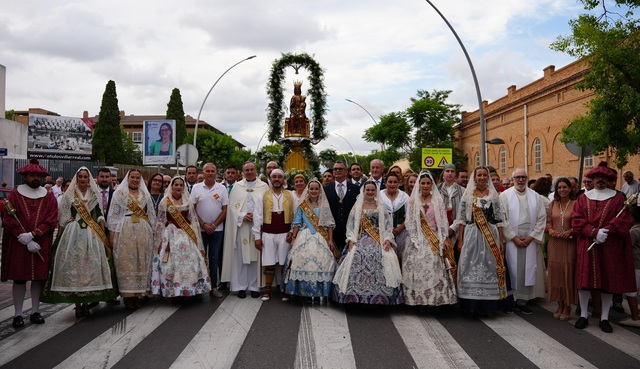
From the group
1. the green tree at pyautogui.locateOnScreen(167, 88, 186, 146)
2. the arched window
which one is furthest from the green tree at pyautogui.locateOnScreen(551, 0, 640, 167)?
the green tree at pyautogui.locateOnScreen(167, 88, 186, 146)

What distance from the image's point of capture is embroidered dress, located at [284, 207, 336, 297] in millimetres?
7379

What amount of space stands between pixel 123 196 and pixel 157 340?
2395mm

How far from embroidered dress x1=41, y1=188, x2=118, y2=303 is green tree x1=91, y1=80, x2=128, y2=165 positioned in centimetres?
5366

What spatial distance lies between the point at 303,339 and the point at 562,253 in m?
3.65

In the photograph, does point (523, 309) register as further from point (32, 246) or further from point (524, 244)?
point (32, 246)

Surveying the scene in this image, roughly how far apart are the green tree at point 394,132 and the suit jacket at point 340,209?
38079mm

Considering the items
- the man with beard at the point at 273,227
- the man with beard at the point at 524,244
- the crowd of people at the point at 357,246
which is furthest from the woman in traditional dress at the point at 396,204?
the man with beard at the point at 273,227

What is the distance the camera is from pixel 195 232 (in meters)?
7.77

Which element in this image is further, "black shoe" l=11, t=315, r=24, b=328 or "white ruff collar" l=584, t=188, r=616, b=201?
"white ruff collar" l=584, t=188, r=616, b=201

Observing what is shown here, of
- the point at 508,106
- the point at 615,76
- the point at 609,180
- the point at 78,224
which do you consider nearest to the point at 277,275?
the point at 78,224

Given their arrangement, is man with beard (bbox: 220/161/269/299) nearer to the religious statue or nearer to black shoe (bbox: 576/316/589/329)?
black shoe (bbox: 576/316/589/329)

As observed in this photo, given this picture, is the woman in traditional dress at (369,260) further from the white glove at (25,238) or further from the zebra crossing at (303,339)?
the white glove at (25,238)

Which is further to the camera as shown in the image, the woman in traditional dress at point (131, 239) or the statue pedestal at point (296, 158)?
the statue pedestal at point (296, 158)

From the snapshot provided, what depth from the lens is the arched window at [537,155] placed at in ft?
107
